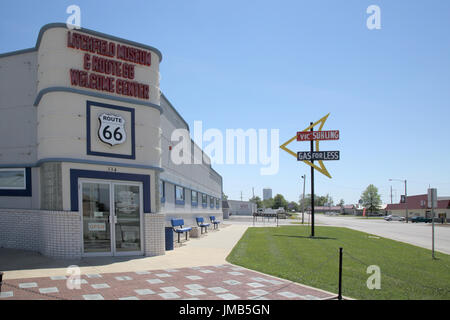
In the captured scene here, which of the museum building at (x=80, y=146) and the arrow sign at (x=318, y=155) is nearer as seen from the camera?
the museum building at (x=80, y=146)

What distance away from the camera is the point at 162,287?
7.43 m

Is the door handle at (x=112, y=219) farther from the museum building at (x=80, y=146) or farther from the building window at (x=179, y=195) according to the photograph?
the building window at (x=179, y=195)

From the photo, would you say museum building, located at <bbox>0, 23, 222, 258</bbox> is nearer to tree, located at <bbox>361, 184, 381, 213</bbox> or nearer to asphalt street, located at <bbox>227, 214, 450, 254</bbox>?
asphalt street, located at <bbox>227, 214, 450, 254</bbox>

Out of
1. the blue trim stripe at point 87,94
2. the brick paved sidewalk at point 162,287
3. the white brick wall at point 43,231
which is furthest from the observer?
the blue trim stripe at point 87,94

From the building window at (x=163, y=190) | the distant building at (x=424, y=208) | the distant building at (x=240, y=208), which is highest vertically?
the building window at (x=163, y=190)

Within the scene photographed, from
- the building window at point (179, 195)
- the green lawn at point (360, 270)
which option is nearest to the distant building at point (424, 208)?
the building window at point (179, 195)

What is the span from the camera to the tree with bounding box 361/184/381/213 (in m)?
116

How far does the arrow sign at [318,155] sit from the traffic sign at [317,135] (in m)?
0.90

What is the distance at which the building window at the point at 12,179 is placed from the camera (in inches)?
465

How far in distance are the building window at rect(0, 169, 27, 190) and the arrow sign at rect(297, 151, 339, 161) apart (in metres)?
16.1

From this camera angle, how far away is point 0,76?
1252 cm

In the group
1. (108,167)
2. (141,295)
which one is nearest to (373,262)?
(141,295)

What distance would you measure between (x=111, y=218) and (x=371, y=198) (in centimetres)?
11710

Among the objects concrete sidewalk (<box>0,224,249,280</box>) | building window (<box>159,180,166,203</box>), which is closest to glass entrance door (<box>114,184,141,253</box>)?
concrete sidewalk (<box>0,224,249,280</box>)
